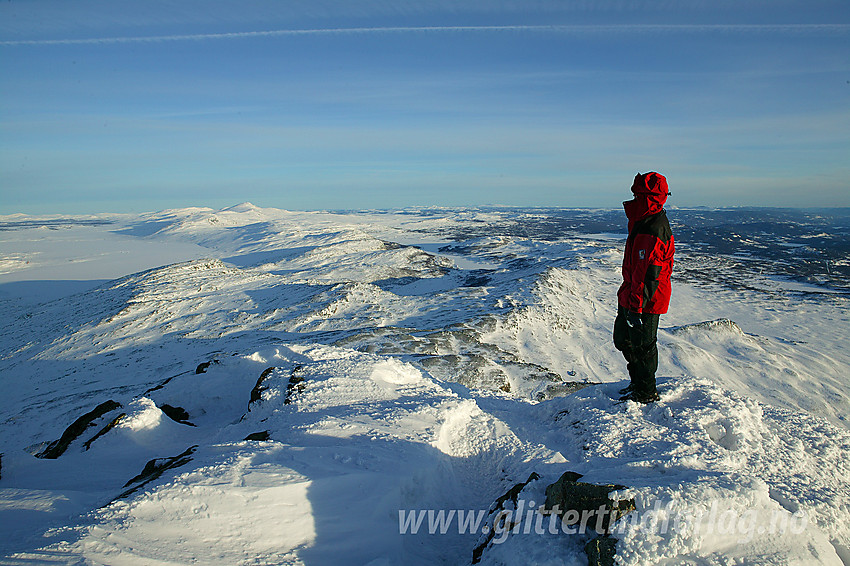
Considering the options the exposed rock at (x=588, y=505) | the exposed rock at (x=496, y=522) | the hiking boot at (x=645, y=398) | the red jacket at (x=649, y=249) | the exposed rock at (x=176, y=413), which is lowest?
the exposed rock at (x=176, y=413)

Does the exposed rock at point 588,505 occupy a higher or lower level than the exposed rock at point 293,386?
higher

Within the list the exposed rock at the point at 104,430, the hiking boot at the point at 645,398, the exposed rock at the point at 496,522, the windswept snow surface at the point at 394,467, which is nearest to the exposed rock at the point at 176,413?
the windswept snow surface at the point at 394,467

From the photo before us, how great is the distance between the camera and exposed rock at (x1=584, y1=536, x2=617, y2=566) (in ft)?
9.50

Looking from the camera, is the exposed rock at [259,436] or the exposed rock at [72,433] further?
the exposed rock at [72,433]

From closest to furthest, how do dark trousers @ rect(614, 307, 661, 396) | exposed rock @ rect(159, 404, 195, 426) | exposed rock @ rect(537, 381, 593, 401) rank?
dark trousers @ rect(614, 307, 661, 396), exposed rock @ rect(159, 404, 195, 426), exposed rock @ rect(537, 381, 593, 401)

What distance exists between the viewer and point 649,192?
537 cm

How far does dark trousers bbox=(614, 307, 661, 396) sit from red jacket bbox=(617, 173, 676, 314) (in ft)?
0.86

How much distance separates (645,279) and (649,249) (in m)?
0.40

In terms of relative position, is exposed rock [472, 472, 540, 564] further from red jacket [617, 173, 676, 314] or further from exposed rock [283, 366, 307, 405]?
exposed rock [283, 366, 307, 405]

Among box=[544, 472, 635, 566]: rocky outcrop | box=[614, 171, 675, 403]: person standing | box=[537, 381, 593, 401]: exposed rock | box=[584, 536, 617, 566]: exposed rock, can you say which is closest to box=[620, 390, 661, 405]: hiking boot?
box=[614, 171, 675, 403]: person standing

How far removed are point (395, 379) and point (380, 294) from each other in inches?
1048

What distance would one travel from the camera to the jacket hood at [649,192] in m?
5.37

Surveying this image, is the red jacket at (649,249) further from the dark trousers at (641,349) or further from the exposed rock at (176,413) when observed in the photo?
the exposed rock at (176,413)

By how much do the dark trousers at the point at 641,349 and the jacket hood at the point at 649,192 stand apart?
1.39 meters
